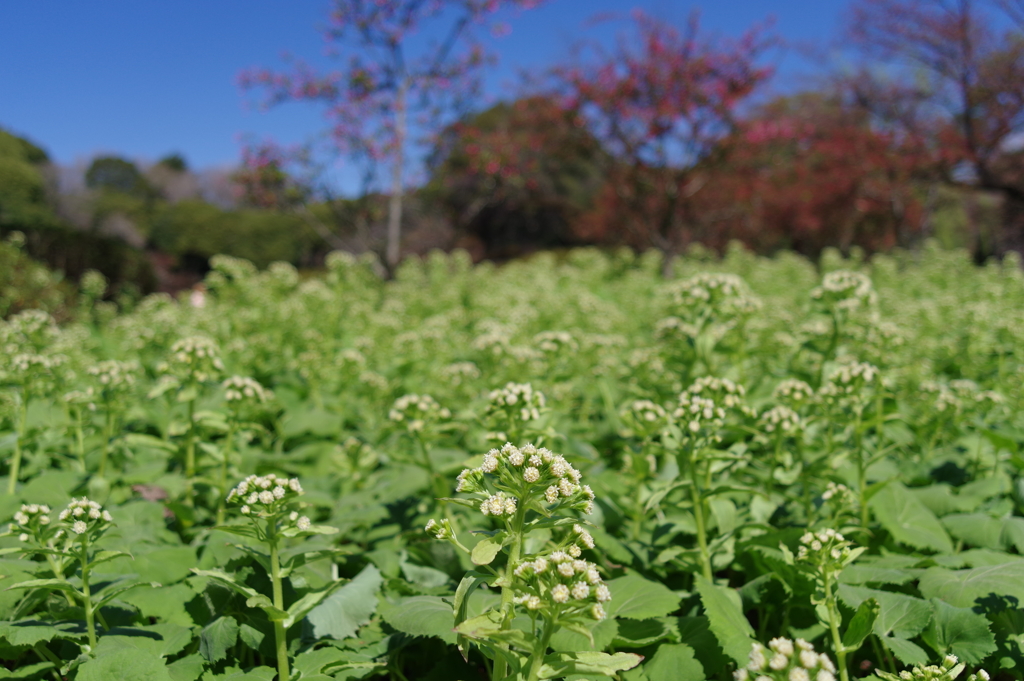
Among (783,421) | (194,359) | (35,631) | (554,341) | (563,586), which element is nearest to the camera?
(563,586)

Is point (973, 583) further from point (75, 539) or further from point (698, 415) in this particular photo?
point (75, 539)

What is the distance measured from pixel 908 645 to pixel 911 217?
33.2 m

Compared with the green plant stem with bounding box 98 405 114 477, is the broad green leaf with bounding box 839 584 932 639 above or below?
below

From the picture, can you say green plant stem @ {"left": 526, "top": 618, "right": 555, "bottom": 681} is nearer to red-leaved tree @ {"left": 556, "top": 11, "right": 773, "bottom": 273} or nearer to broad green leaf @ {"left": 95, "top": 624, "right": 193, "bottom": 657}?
broad green leaf @ {"left": 95, "top": 624, "right": 193, "bottom": 657}

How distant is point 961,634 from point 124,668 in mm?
3093

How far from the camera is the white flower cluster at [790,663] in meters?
1.48

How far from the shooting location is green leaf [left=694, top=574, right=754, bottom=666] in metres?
2.38

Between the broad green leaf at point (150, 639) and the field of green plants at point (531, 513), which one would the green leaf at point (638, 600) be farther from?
the broad green leaf at point (150, 639)

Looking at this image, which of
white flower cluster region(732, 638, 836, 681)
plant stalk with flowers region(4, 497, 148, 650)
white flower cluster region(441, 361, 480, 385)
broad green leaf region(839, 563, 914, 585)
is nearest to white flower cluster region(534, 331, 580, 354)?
white flower cluster region(441, 361, 480, 385)

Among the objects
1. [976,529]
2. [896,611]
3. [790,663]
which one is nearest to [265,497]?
[790,663]

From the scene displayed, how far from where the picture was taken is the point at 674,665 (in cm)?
247

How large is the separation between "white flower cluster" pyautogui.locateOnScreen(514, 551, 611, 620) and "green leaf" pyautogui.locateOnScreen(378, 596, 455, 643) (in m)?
0.53

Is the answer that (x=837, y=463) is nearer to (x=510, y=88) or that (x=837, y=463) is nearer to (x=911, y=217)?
(x=510, y=88)

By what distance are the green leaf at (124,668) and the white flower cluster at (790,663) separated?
6.39 feet
